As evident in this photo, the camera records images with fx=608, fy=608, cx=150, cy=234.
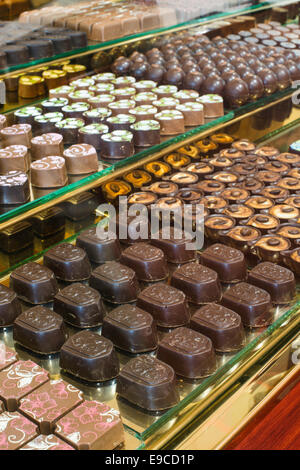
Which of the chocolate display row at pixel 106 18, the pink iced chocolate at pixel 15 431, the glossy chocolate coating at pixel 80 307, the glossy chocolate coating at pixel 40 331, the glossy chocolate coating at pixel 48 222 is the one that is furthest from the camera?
the chocolate display row at pixel 106 18

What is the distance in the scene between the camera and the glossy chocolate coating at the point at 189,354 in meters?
1.56

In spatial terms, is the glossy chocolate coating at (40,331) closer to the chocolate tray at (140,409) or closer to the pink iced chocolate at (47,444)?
the chocolate tray at (140,409)

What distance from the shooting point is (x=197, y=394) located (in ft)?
5.10

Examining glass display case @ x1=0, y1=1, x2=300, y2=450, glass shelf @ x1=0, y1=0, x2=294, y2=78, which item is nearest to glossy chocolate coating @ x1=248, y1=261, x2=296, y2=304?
glass display case @ x1=0, y1=1, x2=300, y2=450

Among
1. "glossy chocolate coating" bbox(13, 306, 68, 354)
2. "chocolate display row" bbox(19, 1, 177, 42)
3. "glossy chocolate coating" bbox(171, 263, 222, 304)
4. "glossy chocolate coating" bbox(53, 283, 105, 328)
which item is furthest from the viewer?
"chocolate display row" bbox(19, 1, 177, 42)

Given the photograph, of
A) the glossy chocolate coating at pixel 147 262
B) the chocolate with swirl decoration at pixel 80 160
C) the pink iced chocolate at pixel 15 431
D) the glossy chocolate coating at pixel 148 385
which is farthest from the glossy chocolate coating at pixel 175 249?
the pink iced chocolate at pixel 15 431

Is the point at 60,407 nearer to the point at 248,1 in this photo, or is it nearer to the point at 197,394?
the point at 197,394

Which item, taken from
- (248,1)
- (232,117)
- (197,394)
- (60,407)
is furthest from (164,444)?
(248,1)

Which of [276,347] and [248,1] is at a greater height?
[248,1]

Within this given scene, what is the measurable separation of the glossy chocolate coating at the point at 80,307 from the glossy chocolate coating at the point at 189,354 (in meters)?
0.24

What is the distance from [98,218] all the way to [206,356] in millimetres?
958

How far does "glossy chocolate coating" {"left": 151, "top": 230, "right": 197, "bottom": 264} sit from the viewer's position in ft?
6.72

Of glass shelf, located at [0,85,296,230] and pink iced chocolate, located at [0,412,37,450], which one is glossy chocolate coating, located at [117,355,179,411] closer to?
pink iced chocolate, located at [0,412,37,450]

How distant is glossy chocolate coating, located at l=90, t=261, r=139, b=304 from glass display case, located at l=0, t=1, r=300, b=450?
5 cm
